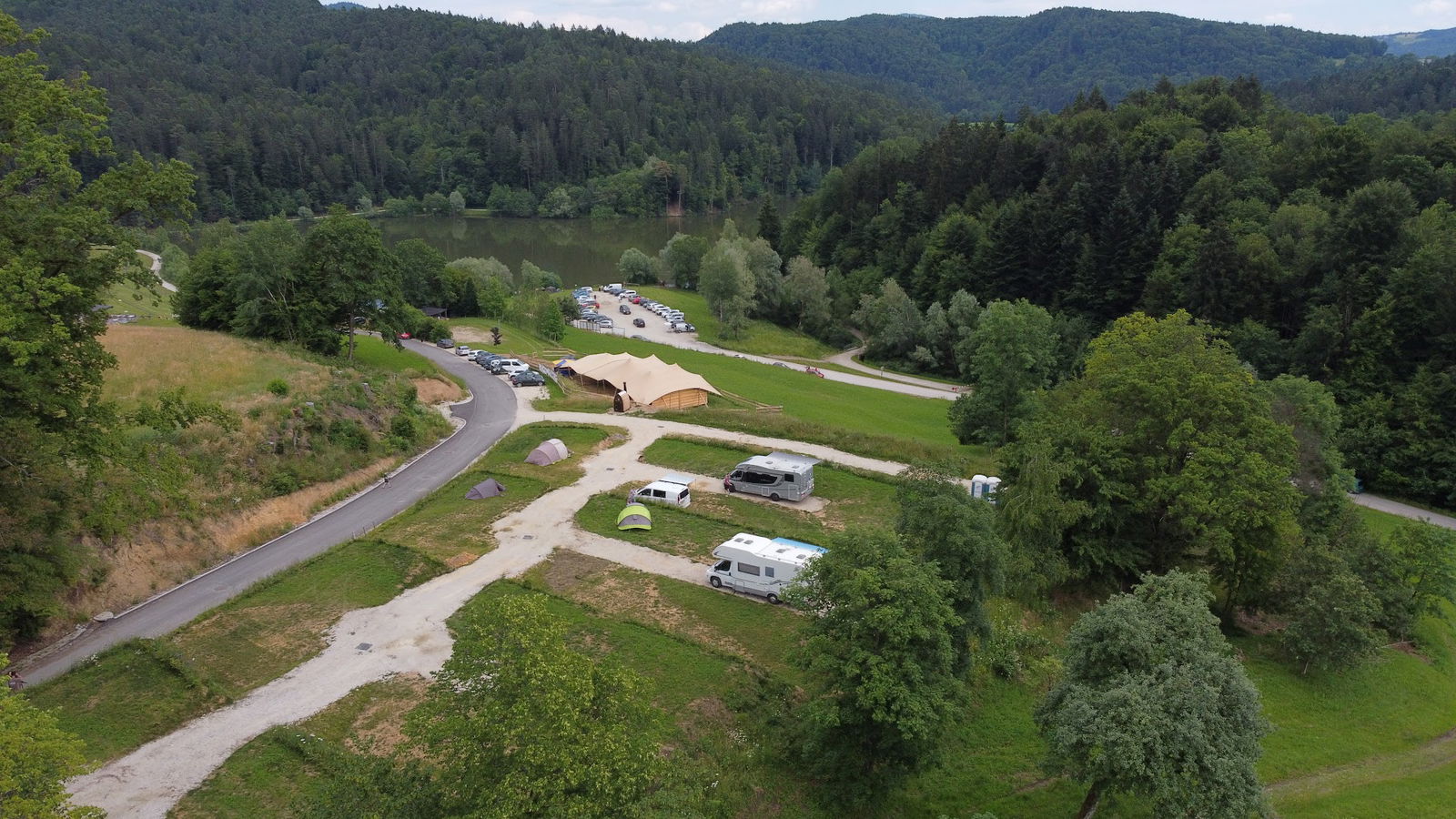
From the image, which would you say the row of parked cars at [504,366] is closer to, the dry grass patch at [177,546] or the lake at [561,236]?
the dry grass patch at [177,546]

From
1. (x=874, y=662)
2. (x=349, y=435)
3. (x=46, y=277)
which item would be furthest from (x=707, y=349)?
(x=874, y=662)

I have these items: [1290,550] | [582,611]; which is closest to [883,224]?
[1290,550]

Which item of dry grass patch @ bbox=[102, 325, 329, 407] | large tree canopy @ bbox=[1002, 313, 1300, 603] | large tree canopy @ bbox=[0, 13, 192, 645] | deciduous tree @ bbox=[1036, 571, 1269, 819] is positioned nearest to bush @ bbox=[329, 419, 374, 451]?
dry grass patch @ bbox=[102, 325, 329, 407]

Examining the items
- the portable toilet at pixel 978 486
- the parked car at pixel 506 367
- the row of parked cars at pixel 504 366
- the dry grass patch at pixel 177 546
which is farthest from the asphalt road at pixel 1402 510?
the dry grass patch at pixel 177 546

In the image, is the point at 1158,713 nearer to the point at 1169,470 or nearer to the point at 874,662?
the point at 874,662

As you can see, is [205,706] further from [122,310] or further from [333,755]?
[122,310]
